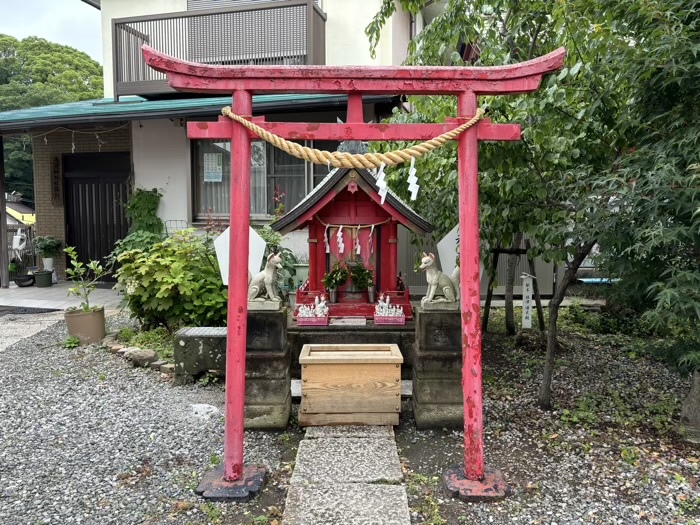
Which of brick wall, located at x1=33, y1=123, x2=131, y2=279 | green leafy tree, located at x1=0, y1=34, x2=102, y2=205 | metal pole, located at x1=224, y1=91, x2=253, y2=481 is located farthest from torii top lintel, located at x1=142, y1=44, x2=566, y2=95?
green leafy tree, located at x1=0, y1=34, x2=102, y2=205

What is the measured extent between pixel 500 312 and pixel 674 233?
6.68 metres

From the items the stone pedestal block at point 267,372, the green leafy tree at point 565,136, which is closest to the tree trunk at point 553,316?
the green leafy tree at point 565,136

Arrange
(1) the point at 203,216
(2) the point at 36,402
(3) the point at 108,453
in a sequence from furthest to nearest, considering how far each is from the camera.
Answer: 1. (1) the point at 203,216
2. (2) the point at 36,402
3. (3) the point at 108,453

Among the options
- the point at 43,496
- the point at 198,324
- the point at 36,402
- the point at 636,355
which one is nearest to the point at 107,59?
the point at 198,324

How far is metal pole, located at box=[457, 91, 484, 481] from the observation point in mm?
3492

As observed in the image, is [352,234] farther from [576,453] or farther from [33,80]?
[33,80]

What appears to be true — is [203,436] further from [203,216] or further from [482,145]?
[203,216]

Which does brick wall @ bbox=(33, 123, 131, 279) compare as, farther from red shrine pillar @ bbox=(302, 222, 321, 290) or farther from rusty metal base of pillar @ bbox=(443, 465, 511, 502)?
rusty metal base of pillar @ bbox=(443, 465, 511, 502)

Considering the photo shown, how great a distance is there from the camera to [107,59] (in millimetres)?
12586

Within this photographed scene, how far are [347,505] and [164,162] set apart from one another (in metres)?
9.28

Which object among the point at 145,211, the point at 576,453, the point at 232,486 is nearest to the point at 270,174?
the point at 145,211

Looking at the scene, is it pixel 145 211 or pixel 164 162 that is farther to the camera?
pixel 164 162

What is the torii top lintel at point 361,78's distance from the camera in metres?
3.44

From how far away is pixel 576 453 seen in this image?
403 cm
